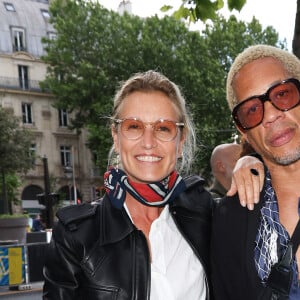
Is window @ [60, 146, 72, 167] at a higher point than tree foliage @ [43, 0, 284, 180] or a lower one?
lower

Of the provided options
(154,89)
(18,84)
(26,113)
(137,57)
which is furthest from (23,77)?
(154,89)

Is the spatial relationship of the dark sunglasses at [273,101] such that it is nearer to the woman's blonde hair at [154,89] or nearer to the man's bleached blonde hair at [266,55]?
the man's bleached blonde hair at [266,55]

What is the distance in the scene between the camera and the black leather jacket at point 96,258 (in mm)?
2363

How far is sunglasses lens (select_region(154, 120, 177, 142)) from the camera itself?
8.63 ft

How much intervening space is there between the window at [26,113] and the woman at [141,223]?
4005 centimetres

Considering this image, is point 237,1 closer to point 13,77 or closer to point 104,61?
point 104,61

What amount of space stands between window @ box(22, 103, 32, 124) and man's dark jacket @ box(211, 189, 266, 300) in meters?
40.4

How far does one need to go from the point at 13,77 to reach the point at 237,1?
4016cm

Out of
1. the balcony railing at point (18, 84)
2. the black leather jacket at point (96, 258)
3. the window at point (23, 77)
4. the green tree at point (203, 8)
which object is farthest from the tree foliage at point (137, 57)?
the black leather jacket at point (96, 258)

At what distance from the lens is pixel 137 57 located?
2900 centimetres

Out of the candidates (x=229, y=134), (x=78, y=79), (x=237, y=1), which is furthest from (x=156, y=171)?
(x=78, y=79)

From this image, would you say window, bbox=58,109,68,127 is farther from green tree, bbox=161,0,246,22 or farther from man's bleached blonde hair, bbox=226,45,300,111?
man's bleached blonde hair, bbox=226,45,300,111

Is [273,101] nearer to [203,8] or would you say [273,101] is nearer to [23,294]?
[203,8]

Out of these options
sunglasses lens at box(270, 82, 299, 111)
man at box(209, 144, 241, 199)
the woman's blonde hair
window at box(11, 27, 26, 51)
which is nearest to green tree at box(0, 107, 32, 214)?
window at box(11, 27, 26, 51)
